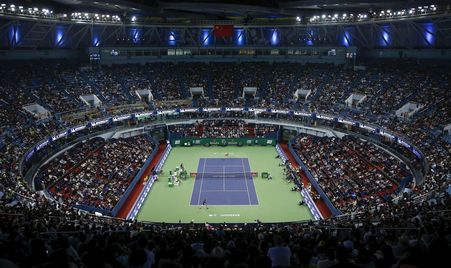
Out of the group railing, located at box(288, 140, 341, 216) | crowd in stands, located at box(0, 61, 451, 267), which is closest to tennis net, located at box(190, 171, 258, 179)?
railing, located at box(288, 140, 341, 216)

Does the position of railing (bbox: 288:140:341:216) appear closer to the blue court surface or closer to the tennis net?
the tennis net

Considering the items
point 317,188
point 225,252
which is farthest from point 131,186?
point 225,252

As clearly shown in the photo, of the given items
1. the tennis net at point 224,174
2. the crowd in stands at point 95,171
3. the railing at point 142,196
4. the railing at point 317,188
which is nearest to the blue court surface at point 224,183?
the tennis net at point 224,174

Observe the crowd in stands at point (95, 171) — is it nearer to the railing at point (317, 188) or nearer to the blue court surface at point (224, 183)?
the blue court surface at point (224, 183)

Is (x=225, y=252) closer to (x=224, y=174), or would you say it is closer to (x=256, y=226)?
(x=256, y=226)

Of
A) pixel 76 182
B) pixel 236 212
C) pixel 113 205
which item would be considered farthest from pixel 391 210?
pixel 76 182

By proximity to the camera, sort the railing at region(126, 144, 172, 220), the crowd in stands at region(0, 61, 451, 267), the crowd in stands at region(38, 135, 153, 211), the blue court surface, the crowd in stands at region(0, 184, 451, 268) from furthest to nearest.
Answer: the blue court surface
the crowd in stands at region(38, 135, 153, 211)
the railing at region(126, 144, 172, 220)
the crowd in stands at region(0, 61, 451, 267)
the crowd in stands at region(0, 184, 451, 268)

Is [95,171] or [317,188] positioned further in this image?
[95,171]

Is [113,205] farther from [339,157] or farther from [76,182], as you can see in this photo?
[339,157]
